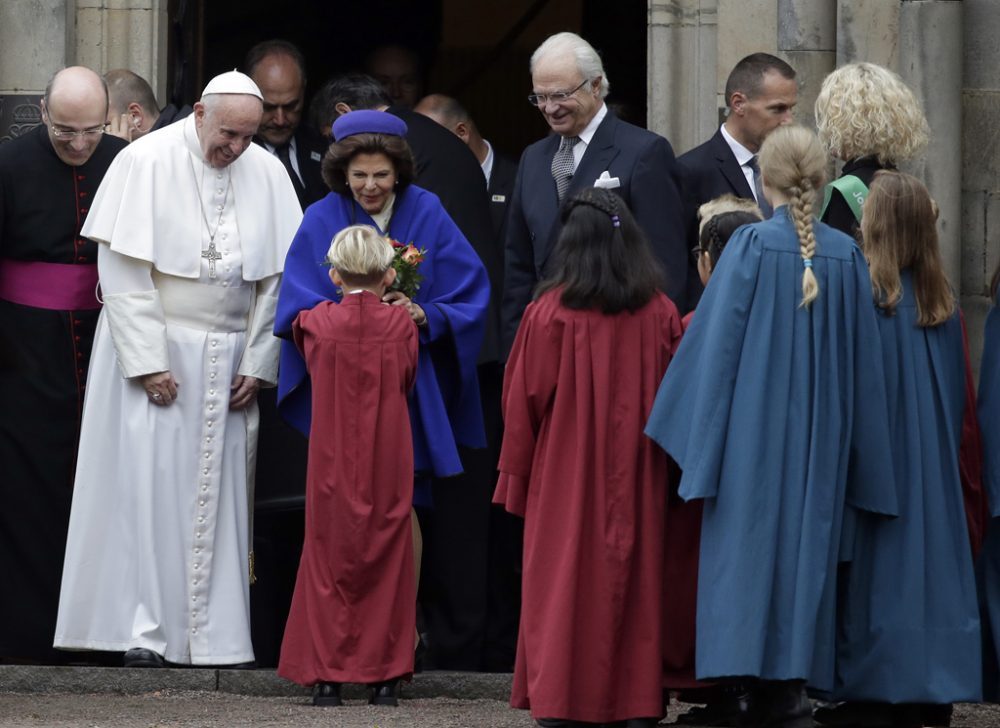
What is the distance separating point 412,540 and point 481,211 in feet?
5.49

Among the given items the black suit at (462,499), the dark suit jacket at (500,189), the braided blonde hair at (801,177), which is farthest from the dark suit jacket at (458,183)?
the braided blonde hair at (801,177)

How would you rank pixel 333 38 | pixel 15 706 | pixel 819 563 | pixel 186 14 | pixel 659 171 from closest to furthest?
pixel 819 563 → pixel 15 706 → pixel 659 171 → pixel 186 14 → pixel 333 38

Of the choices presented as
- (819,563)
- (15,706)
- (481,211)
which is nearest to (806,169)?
(819,563)

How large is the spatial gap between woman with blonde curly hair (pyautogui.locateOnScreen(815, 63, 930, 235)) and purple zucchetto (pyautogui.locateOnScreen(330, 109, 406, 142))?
149cm

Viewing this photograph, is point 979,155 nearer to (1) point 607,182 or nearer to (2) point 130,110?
(1) point 607,182

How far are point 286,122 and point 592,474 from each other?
127 inches

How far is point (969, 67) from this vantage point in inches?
365

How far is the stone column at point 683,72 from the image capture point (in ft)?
31.5

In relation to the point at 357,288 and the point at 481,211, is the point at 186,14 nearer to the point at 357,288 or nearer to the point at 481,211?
the point at 481,211

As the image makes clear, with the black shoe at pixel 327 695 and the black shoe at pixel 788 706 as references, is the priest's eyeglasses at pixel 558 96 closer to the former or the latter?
the black shoe at pixel 327 695

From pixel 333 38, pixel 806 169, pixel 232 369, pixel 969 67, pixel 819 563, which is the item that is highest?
pixel 333 38

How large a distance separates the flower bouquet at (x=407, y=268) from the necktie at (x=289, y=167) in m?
1.62

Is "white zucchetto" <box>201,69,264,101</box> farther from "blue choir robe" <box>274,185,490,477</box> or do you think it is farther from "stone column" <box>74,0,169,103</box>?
"stone column" <box>74,0,169,103</box>

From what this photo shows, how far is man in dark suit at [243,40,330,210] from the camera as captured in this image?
31.5 ft
